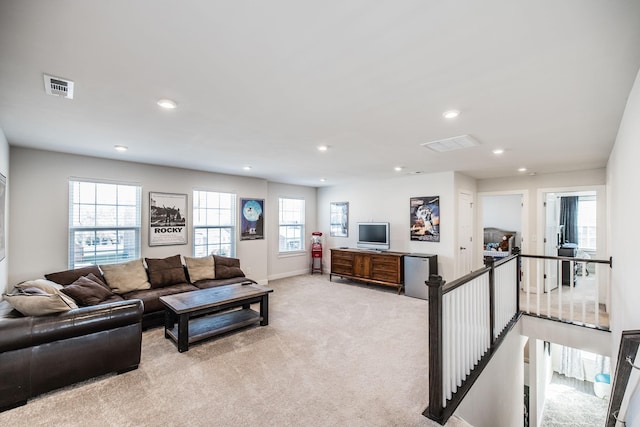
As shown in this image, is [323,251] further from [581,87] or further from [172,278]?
[581,87]

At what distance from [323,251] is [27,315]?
6174 mm

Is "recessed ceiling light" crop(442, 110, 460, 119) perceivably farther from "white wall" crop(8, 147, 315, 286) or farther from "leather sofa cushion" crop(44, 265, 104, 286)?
"leather sofa cushion" crop(44, 265, 104, 286)

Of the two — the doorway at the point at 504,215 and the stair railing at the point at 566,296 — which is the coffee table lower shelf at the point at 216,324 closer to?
the stair railing at the point at 566,296

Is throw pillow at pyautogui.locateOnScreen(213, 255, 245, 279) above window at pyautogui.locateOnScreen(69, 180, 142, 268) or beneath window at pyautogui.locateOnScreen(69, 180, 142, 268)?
beneath

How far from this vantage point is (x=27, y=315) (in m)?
2.45

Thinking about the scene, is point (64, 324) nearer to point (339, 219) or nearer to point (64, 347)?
point (64, 347)

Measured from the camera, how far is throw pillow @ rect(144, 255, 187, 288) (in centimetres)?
444

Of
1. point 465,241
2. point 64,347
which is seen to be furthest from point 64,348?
point 465,241

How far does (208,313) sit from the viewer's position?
359 cm

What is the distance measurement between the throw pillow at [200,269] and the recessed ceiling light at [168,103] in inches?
124

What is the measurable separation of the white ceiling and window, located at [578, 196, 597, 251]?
18.9ft

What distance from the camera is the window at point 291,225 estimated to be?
7.48 m

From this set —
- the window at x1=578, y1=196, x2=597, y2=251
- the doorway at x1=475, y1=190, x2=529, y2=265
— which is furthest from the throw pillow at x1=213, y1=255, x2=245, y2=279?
the window at x1=578, y1=196, x2=597, y2=251

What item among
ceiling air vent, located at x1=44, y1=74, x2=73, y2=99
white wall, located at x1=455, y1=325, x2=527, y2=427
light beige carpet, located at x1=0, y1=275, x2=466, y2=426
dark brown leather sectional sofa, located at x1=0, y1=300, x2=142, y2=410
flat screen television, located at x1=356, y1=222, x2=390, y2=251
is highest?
ceiling air vent, located at x1=44, y1=74, x2=73, y2=99
